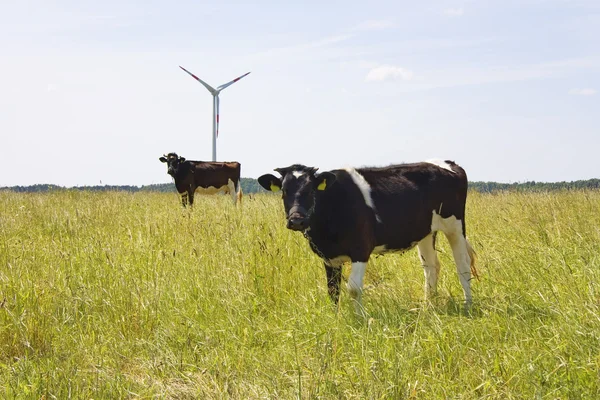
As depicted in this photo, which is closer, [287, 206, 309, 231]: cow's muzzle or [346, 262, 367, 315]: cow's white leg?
[287, 206, 309, 231]: cow's muzzle

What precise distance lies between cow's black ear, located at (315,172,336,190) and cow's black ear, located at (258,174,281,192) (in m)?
0.52

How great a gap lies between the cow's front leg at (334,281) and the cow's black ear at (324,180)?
893 mm

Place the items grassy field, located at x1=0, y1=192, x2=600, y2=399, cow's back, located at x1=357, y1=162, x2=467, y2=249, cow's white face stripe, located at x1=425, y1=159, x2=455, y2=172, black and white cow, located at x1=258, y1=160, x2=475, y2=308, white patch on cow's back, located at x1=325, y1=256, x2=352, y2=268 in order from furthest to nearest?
cow's white face stripe, located at x1=425, y1=159, x2=455, y2=172
cow's back, located at x1=357, y1=162, x2=467, y2=249
white patch on cow's back, located at x1=325, y1=256, x2=352, y2=268
black and white cow, located at x1=258, y1=160, x2=475, y2=308
grassy field, located at x1=0, y1=192, x2=600, y2=399

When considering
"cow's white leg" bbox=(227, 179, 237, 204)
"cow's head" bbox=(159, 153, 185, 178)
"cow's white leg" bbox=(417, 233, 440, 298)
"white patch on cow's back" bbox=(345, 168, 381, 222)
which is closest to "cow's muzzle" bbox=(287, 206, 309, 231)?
"white patch on cow's back" bbox=(345, 168, 381, 222)

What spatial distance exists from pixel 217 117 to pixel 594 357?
27845mm

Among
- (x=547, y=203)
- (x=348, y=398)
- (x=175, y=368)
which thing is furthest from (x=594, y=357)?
(x=547, y=203)

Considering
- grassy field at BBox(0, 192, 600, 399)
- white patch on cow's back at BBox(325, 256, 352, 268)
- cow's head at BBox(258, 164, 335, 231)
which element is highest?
cow's head at BBox(258, 164, 335, 231)

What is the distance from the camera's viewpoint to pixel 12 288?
6039 millimetres

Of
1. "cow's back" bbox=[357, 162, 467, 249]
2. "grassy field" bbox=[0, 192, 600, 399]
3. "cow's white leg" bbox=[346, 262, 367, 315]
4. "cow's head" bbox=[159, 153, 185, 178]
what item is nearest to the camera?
"grassy field" bbox=[0, 192, 600, 399]

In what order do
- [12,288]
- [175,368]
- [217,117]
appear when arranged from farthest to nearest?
[217,117] < [12,288] < [175,368]

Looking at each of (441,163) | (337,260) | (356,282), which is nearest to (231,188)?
(441,163)

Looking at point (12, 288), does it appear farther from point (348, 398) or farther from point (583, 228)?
point (583, 228)

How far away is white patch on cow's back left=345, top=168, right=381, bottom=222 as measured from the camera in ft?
21.9

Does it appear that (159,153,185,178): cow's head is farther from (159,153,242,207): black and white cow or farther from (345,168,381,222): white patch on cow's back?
(345,168,381,222): white patch on cow's back
